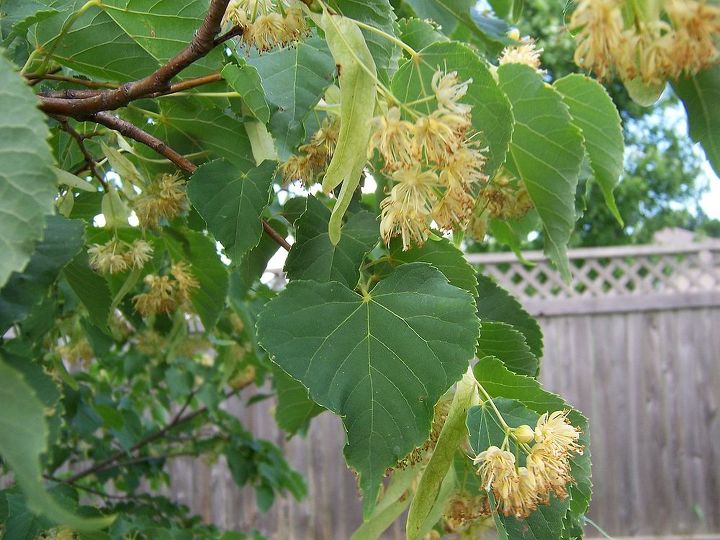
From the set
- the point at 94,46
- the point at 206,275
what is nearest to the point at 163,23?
the point at 94,46

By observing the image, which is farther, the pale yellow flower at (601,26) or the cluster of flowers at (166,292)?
the cluster of flowers at (166,292)

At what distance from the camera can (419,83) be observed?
838mm

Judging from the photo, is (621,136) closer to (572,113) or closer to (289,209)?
(572,113)

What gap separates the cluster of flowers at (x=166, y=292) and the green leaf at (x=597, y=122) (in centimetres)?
64

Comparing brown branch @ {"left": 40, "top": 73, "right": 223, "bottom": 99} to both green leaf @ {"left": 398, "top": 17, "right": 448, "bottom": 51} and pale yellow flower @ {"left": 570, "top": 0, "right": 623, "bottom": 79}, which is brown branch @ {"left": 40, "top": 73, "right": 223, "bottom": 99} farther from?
pale yellow flower @ {"left": 570, "top": 0, "right": 623, "bottom": 79}

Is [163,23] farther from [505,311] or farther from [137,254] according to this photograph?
[505,311]

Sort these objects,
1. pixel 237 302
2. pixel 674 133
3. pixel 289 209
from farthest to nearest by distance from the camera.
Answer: pixel 674 133 → pixel 237 302 → pixel 289 209

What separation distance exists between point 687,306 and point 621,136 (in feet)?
14.9

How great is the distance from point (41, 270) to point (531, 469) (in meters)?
0.49

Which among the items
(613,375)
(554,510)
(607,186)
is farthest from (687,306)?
(554,510)

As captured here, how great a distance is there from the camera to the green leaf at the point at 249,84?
862 mm

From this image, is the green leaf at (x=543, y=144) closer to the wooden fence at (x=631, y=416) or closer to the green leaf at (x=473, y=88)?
the green leaf at (x=473, y=88)

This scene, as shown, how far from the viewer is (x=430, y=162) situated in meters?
0.79

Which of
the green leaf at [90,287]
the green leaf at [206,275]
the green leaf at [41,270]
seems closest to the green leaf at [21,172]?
the green leaf at [41,270]
